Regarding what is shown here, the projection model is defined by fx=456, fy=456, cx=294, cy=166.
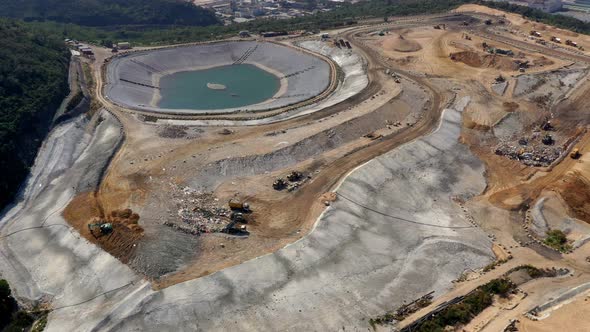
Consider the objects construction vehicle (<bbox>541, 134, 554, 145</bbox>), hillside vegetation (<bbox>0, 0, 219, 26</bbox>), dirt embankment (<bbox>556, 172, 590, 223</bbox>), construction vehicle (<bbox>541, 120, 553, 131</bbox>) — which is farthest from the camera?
hillside vegetation (<bbox>0, 0, 219, 26</bbox>)

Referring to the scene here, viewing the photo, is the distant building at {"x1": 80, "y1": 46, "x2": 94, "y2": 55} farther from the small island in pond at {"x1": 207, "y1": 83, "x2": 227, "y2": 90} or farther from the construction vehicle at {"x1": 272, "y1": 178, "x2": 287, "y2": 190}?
the construction vehicle at {"x1": 272, "y1": 178, "x2": 287, "y2": 190}

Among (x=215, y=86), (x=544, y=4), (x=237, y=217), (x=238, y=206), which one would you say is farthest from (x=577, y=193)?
(x=544, y=4)

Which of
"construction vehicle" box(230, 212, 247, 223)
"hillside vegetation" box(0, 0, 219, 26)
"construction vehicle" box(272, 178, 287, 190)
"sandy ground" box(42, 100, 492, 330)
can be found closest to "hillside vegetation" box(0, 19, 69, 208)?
"sandy ground" box(42, 100, 492, 330)

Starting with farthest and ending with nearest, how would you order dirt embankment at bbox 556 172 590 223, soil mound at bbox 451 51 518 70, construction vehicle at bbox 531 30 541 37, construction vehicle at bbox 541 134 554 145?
construction vehicle at bbox 531 30 541 37
soil mound at bbox 451 51 518 70
construction vehicle at bbox 541 134 554 145
dirt embankment at bbox 556 172 590 223

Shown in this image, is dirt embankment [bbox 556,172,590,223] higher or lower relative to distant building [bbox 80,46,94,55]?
lower

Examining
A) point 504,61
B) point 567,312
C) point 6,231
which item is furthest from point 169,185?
point 504,61

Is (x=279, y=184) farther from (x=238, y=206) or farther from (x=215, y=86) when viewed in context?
(x=215, y=86)
